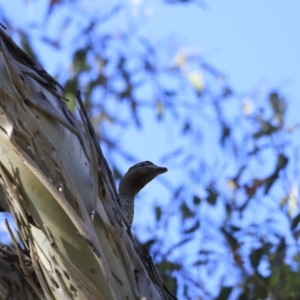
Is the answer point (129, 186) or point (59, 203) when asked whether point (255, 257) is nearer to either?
point (129, 186)

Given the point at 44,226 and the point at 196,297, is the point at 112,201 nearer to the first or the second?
the point at 44,226

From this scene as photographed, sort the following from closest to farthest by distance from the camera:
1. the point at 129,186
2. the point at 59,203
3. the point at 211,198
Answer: the point at 59,203 < the point at 129,186 < the point at 211,198

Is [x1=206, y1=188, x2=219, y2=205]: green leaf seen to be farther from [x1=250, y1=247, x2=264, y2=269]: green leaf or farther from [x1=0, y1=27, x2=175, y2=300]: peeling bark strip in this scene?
[x1=0, y1=27, x2=175, y2=300]: peeling bark strip

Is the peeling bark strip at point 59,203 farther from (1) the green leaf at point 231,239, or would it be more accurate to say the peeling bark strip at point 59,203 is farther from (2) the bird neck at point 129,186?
(1) the green leaf at point 231,239

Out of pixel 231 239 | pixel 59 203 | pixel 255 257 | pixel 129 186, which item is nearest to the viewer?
pixel 59 203

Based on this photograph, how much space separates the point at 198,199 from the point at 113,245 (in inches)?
111

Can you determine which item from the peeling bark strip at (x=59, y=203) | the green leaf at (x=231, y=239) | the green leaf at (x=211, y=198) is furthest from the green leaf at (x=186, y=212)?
the peeling bark strip at (x=59, y=203)

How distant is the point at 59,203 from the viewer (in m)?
1.48

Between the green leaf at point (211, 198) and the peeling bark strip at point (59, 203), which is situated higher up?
the green leaf at point (211, 198)

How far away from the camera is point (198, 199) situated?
4.34m

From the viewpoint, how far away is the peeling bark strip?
1.47 meters

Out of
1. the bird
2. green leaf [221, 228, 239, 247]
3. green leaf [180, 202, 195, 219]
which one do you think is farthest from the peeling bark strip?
green leaf [180, 202, 195, 219]

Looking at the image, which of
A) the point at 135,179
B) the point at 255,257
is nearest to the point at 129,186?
the point at 135,179

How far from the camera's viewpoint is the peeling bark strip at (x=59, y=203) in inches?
58.1
